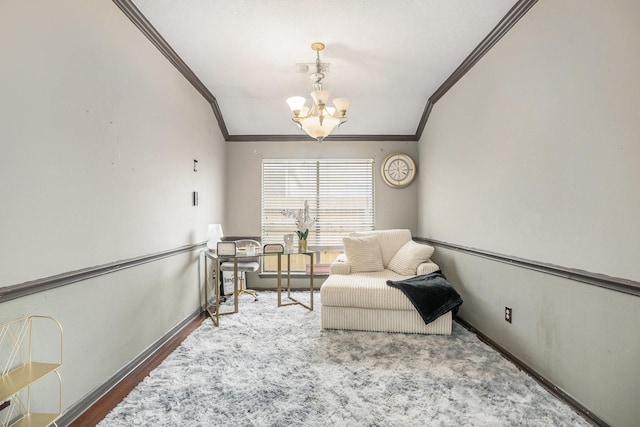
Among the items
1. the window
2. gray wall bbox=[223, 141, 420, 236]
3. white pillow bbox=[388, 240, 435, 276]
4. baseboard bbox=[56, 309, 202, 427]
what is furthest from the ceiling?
baseboard bbox=[56, 309, 202, 427]

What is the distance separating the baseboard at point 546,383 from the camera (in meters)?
1.79

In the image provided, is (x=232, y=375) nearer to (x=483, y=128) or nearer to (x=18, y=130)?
(x=18, y=130)

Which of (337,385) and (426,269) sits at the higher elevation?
(426,269)

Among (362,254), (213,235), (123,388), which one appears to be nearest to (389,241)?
(362,254)

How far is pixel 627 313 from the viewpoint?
1.61m

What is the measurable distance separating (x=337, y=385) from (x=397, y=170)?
337cm

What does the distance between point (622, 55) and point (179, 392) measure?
3034 mm

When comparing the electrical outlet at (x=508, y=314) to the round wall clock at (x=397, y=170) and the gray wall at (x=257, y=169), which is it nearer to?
the gray wall at (x=257, y=169)

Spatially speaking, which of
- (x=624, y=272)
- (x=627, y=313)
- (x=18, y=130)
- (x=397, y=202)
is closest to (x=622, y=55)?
(x=624, y=272)

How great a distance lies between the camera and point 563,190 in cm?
201

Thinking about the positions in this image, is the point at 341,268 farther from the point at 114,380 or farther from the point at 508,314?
the point at 114,380

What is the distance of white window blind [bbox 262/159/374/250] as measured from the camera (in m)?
5.02

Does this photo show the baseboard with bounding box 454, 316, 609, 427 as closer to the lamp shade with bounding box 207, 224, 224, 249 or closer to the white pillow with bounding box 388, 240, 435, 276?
the white pillow with bounding box 388, 240, 435, 276

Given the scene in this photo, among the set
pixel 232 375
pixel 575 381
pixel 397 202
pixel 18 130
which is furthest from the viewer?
pixel 397 202
